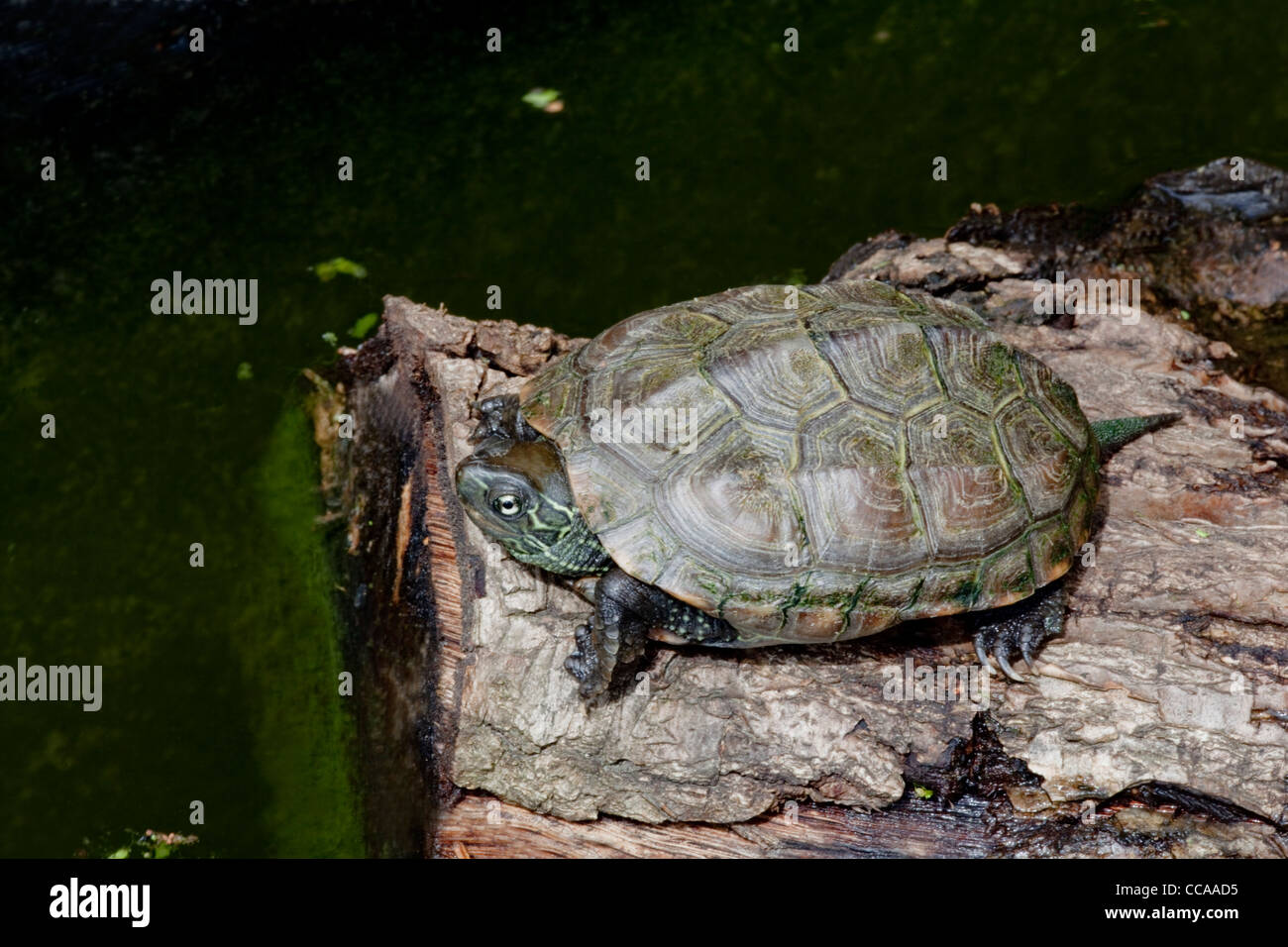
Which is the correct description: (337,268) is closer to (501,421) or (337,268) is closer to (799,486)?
(501,421)

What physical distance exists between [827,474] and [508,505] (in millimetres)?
1183

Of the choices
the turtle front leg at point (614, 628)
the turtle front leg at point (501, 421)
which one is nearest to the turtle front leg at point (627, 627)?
the turtle front leg at point (614, 628)

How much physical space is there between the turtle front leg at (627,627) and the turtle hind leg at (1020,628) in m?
1.02

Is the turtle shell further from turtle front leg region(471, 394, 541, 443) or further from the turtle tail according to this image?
the turtle tail

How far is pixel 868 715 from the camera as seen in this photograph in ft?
11.4

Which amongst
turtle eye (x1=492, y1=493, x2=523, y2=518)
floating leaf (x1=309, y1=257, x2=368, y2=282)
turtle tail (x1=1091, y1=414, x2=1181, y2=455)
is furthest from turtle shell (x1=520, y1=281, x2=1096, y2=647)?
floating leaf (x1=309, y1=257, x2=368, y2=282)

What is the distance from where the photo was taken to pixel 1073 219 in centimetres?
576

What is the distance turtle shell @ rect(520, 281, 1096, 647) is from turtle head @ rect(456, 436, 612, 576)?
0.11 metres

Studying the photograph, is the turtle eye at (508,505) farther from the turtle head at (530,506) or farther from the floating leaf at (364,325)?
the floating leaf at (364,325)

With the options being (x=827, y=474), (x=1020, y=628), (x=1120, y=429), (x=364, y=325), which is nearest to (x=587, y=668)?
(x=827, y=474)

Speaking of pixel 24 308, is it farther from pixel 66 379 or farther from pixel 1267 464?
pixel 1267 464

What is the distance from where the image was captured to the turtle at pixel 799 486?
3.28m

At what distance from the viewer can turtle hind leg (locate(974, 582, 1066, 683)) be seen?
140 inches

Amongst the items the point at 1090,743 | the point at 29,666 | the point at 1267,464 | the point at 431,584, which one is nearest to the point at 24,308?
the point at 29,666
